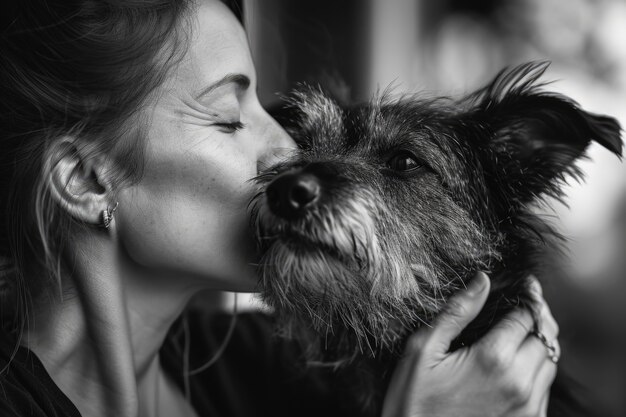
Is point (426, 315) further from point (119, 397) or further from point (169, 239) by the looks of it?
point (119, 397)

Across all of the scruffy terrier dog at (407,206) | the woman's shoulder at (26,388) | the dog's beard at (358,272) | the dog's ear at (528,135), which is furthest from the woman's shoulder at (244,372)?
the dog's ear at (528,135)

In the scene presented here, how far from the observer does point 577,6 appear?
4.17 m

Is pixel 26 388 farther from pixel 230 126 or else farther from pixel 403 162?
pixel 403 162

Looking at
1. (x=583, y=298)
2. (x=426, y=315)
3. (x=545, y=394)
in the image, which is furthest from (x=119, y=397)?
(x=583, y=298)

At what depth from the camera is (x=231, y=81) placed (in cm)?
134

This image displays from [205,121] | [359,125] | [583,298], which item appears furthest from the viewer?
[583,298]

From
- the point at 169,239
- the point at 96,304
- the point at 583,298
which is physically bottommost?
the point at 583,298

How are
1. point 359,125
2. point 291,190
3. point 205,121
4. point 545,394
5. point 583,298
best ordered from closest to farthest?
point 291,190 < point 205,121 < point 545,394 < point 359,125 < point 583,298

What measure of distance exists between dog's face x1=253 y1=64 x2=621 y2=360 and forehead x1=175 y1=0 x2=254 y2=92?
0.83 feet

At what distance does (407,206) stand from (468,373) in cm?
41

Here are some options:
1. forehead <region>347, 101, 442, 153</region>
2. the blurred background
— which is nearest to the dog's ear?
forehead <region>347, 101, 442, 153</region>

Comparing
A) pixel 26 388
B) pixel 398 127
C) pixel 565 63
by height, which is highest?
pixel 398 127

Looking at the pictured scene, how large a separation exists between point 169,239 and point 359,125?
608mm

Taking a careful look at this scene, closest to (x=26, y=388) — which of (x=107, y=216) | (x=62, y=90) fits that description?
(x=107, y=216)
